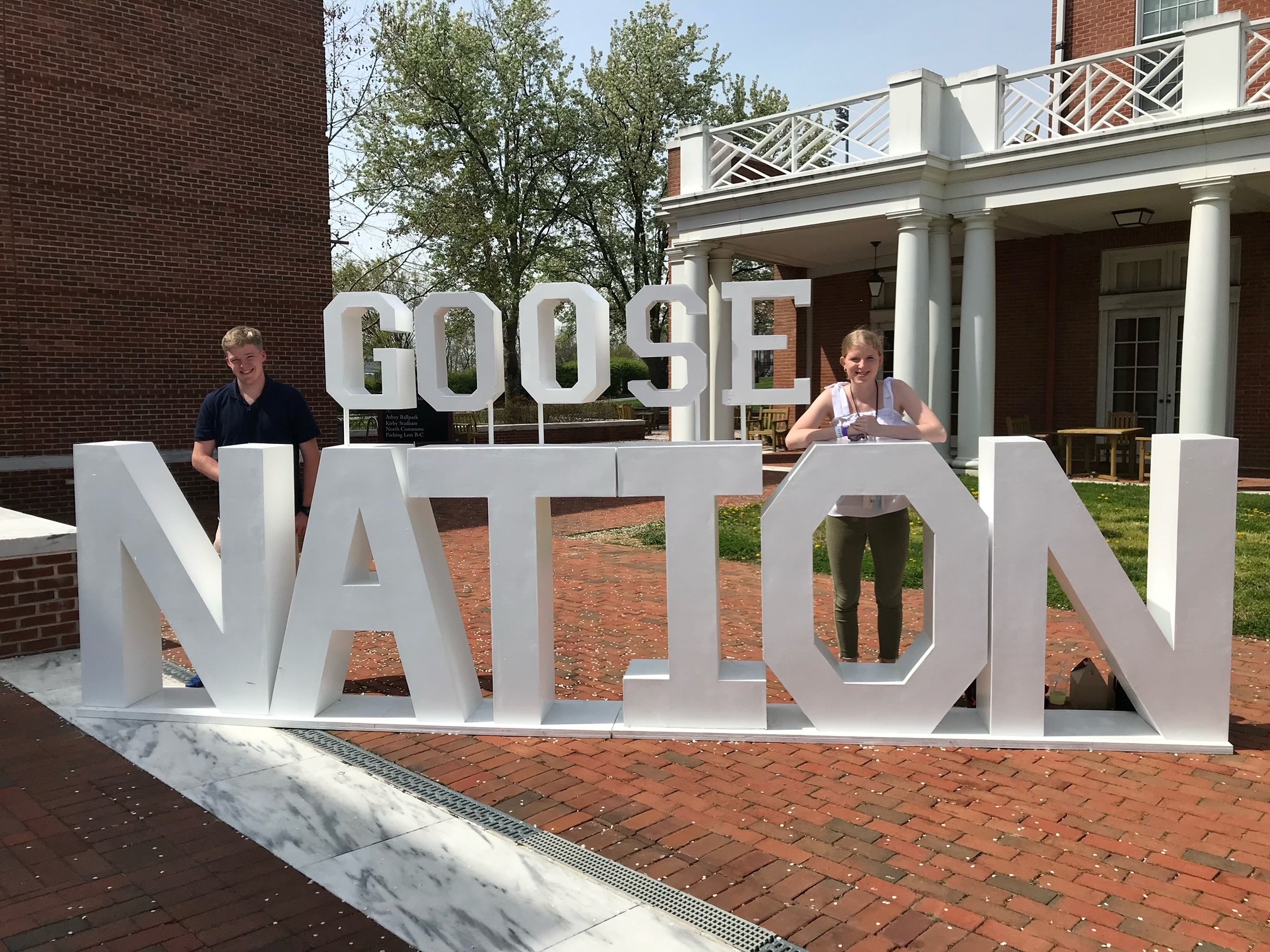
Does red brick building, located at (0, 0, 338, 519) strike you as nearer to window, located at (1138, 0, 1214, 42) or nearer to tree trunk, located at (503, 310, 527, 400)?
window, located at (1138, 0, 1214, 42)

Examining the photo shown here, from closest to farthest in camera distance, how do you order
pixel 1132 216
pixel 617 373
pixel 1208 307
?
pixel 1208 307 → pixel 1132 216 → pixel 617 373

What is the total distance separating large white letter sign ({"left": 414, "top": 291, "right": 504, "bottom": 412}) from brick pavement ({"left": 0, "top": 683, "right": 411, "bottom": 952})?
1882mm

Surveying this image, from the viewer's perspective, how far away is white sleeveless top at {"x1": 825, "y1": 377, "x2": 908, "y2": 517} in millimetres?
4418

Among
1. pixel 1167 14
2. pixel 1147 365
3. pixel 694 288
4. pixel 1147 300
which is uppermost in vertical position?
pixel 1167 14

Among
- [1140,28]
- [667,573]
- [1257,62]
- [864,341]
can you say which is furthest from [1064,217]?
[667,573]

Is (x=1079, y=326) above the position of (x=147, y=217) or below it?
below

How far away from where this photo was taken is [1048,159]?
13.1 metres

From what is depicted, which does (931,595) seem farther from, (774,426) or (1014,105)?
(774,426)

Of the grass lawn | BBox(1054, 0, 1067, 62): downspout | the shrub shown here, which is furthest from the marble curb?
the shrub

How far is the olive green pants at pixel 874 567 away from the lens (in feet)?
14.7

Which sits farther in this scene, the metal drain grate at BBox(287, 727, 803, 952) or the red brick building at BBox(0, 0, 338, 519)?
the red brick building at BBox(0, 0, 338, 519)

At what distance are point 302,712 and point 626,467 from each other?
6.16 ft

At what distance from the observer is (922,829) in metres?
3.35

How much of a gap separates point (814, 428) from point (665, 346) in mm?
844
